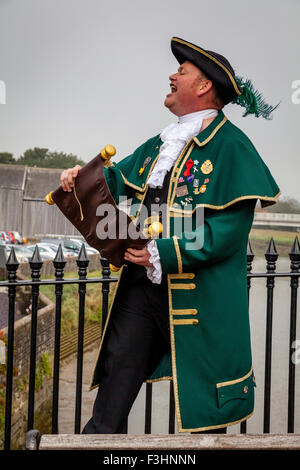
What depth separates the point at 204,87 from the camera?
6.21 ft

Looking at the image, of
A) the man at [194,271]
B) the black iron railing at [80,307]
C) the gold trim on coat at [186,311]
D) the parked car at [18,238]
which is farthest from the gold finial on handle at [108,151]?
the parked car at [18,238]

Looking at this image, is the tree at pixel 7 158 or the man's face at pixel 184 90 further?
the tree at pixel 7 158

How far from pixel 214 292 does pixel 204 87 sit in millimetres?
805

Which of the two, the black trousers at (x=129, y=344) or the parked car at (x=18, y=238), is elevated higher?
the parked car at (x=18, y=238)

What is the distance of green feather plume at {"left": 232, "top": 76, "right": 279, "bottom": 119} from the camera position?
2.04 m

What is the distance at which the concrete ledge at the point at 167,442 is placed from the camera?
1.49m

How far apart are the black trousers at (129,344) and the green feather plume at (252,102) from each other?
2.75ft

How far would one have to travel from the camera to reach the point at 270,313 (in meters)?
2.79

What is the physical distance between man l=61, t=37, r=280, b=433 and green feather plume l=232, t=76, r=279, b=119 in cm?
9

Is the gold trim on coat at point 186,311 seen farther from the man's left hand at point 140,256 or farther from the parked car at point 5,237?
the parked car at point 5,237

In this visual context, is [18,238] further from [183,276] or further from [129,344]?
[183,276]

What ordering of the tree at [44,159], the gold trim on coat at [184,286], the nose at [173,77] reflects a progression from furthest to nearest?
1. the tree at [44,159]
2. the nose at [173,77]
3. the gold trim on coat at [184,286]

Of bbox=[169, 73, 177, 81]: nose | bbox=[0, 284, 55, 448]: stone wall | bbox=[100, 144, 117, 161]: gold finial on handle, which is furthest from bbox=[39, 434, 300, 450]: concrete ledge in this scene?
bbox=[0, 284, 55, 448]: stone wall

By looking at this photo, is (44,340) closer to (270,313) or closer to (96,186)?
(270,313)
